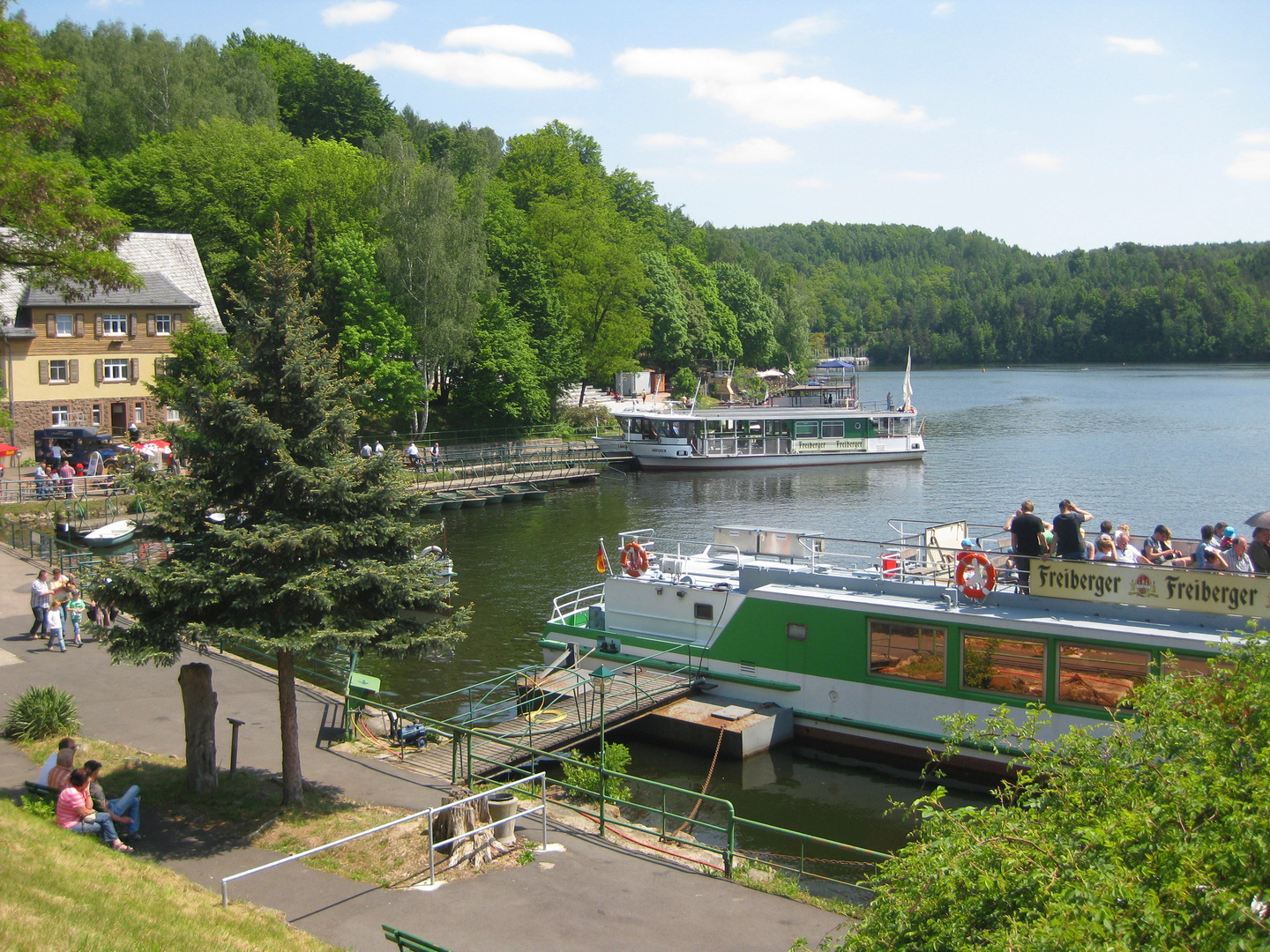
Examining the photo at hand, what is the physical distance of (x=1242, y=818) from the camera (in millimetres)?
5273

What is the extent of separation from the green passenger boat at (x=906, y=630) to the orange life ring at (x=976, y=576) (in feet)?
0.08

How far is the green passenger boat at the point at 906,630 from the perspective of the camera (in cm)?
1764

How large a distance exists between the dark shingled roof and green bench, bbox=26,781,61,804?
48751 mm

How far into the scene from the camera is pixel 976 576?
19.1 meters

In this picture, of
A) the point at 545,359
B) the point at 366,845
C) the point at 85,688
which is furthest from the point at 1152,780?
the point at 545,359

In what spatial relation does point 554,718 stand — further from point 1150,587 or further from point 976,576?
point 1150,587

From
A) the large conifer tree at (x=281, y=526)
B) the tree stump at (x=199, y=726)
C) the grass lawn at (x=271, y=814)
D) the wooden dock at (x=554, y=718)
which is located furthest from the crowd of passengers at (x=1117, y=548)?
the tree stump at (x=199, y=726)

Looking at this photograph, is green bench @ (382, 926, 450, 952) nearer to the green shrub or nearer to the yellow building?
the green shrub

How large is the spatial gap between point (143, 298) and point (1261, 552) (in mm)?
57963

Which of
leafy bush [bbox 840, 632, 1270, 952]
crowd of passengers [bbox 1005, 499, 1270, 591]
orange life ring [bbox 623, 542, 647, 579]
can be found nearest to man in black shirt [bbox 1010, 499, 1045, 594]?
crowd of passengers [bbox 1005, 499, 1270, 591]

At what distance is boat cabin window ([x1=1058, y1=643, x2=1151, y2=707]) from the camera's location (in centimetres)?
1762

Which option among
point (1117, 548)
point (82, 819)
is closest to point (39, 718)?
point (82, 819)

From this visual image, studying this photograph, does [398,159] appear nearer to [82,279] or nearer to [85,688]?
[82,279]

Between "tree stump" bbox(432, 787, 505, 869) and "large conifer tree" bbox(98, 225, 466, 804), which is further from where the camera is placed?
"large conifer tree" bbox(98, 225, 466, 804)
